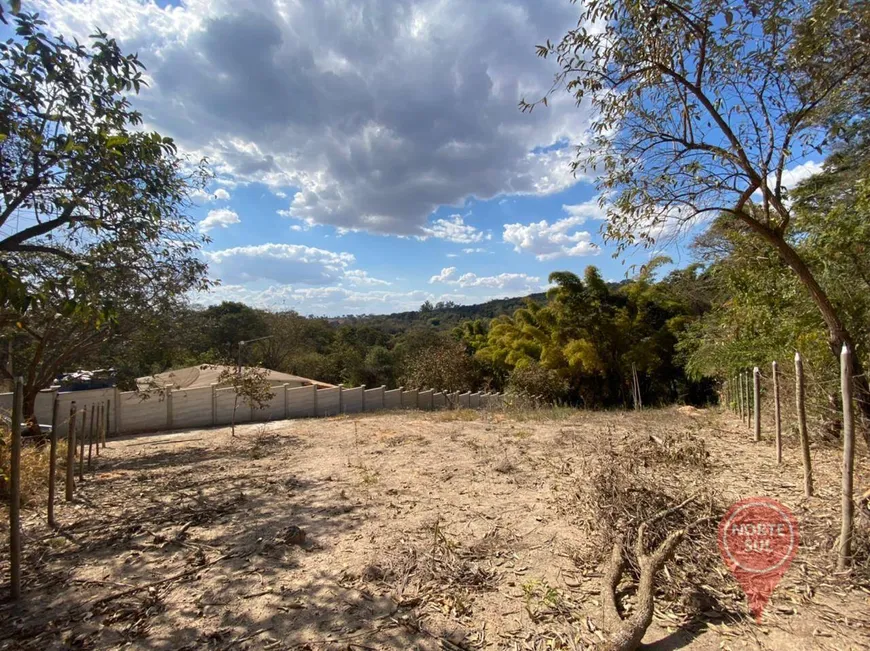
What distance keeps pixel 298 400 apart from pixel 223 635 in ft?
42.2

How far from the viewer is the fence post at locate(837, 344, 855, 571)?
243cm

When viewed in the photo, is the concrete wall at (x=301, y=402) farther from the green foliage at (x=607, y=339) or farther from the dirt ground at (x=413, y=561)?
the dirt ground at (x=413, y=561)

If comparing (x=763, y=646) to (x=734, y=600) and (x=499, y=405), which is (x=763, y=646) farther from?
(x=499, y=405)

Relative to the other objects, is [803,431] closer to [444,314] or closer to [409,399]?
[409,399]

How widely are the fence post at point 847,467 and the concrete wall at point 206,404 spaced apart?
10.9 meters

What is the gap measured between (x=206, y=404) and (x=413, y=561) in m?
12.2

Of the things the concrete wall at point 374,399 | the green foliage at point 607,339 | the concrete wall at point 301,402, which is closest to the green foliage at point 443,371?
the concrete wall at point 374,399

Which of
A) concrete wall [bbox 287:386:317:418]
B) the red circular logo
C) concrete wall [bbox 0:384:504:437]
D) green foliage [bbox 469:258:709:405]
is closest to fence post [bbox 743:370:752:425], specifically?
the red circular logo

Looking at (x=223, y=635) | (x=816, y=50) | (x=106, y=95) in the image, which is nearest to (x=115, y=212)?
(x=106, y=95)

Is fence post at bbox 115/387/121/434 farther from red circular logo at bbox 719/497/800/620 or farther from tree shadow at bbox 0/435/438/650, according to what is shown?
red circular logo at bbox 719/497/800/620

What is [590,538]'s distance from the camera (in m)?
3.13

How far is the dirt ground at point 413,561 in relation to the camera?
7.44 ft

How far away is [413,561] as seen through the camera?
2.98 m

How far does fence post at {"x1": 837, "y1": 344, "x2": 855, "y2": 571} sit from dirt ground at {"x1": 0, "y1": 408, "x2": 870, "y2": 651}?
0.27ft
